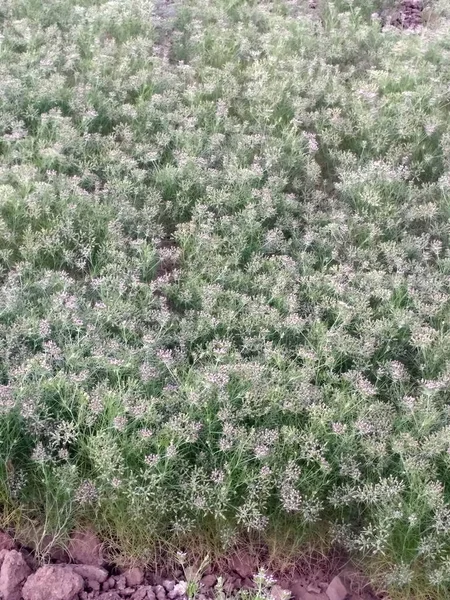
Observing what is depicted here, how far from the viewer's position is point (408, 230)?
483cm

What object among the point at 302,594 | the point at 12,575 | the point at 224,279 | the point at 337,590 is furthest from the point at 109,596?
the point at 224,279

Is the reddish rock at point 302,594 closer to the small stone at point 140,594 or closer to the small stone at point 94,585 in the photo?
the small stone at point 140,594

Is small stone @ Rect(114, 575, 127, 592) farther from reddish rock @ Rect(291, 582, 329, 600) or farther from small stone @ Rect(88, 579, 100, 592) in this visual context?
reddish rock @ Rect(291, 582, 329, 600)

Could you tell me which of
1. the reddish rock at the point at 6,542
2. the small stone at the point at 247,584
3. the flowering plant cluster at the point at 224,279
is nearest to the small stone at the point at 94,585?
the flowering plant cluster at the point at 224,279

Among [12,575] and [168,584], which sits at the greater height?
[12,575]

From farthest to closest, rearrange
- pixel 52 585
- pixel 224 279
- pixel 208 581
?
pixel 224 279, pixel 208 581, pixel 52 585

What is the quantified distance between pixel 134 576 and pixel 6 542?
59 cm

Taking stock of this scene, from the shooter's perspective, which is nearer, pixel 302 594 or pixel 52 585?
pixel 52 585

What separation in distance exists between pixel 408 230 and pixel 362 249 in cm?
48

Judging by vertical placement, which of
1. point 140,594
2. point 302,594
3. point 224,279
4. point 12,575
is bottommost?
point 302,594

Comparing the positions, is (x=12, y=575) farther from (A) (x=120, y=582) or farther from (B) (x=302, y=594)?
(B) (x=302, y=594)

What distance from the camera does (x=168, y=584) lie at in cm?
316

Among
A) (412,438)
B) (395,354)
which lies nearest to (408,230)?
(395,354)

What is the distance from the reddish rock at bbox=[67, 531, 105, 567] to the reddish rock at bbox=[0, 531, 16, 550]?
25cm
